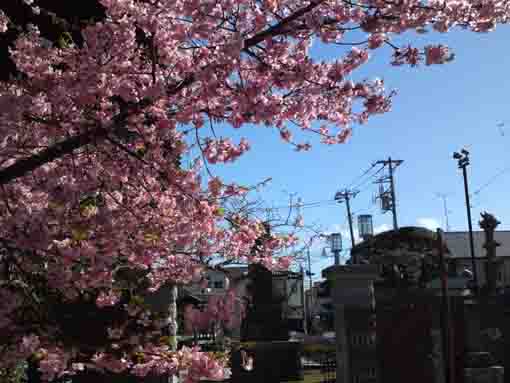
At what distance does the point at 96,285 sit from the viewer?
5078 millimetres

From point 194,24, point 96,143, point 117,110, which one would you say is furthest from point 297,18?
point 96,143

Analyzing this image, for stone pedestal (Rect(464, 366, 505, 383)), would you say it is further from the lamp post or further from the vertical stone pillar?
the lamp post

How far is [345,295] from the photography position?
9.99 metres

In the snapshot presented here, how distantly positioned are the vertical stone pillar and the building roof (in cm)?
4999

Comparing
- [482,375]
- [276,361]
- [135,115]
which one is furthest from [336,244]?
[135,115]

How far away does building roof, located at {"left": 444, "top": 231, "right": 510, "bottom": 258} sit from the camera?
192ft

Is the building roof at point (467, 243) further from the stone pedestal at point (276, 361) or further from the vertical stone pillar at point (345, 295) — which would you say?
the vertical stone pillar at point (345, 295)

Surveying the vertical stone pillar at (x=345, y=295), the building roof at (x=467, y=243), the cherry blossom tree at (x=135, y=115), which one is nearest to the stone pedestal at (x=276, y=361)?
the vertical stone pillar at (x=345, y=295)

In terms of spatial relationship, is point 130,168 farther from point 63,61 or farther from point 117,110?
point 63,61

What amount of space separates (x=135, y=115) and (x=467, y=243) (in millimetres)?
59777

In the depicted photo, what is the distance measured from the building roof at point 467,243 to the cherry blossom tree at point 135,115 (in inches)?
2179

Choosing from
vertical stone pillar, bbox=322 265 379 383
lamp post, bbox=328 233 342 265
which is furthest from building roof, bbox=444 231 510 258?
vertical stone pillar, bbox=322 265 379 383

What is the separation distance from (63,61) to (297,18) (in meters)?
1.70

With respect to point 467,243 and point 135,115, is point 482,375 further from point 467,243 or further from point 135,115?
point 467,243
